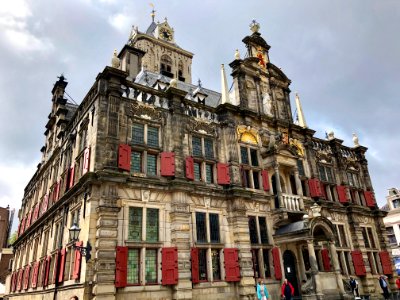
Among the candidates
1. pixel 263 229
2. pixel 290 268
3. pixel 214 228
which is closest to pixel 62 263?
pixel 214 228

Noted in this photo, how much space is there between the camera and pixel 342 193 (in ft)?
84.6

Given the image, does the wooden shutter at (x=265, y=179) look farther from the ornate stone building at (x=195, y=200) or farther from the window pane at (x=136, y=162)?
the window pane at (x=136, y=162)

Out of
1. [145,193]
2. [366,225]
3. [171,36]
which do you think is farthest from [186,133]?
[171,36]

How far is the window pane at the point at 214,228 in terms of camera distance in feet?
57.3

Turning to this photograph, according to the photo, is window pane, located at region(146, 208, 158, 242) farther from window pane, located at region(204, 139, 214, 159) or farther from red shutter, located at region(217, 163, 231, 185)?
window pane, located at region(204, 139, 214, 159)

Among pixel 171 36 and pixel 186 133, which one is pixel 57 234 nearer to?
pixel 186 133

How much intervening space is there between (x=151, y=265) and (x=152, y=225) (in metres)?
1.92

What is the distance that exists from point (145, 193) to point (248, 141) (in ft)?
29.3

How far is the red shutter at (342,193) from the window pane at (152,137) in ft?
54.8

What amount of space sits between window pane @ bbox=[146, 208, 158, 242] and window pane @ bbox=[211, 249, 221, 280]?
359 centimetres

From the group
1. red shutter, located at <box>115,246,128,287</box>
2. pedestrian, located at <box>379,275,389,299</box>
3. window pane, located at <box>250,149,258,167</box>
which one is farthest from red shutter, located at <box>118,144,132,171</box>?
pedestrian, located at <box>379,275,389,299</box>

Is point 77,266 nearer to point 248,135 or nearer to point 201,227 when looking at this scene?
point 201,227

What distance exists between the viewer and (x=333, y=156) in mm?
27641

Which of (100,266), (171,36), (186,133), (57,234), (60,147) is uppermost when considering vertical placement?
(171,36)
